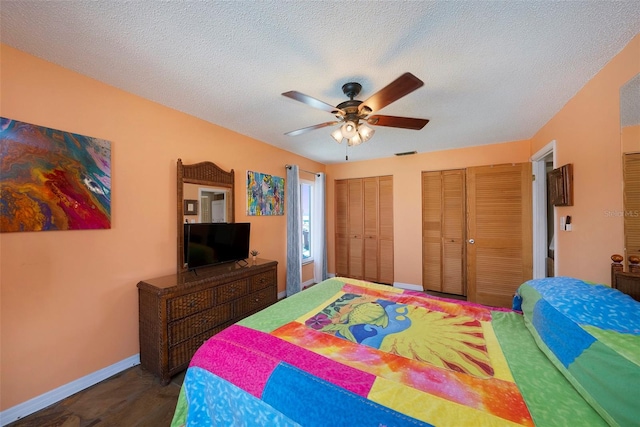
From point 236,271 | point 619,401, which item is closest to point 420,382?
point 619,401

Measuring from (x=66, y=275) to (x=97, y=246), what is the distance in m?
0.27

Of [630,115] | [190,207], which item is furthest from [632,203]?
[190,207]

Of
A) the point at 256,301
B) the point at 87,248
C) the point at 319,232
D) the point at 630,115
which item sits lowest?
the point at 256,301

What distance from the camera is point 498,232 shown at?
3404 mm

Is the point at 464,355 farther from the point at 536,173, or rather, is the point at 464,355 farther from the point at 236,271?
the point at 536,173

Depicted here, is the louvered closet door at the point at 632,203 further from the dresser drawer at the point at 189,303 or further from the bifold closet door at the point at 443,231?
the dresser drawer at the point at 189,303

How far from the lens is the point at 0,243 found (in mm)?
1498

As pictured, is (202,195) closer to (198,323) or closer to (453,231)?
(198,323)

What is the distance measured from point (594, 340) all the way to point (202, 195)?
3.11 meters

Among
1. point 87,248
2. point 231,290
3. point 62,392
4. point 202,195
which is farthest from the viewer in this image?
point 202,195

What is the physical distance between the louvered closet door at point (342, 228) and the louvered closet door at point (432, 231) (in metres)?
1.49

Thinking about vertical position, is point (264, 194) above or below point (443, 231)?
above

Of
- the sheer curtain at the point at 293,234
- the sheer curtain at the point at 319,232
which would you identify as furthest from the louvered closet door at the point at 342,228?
the sheer curtain at the point at 293,234

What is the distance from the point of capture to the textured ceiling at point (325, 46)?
125 centimetres
